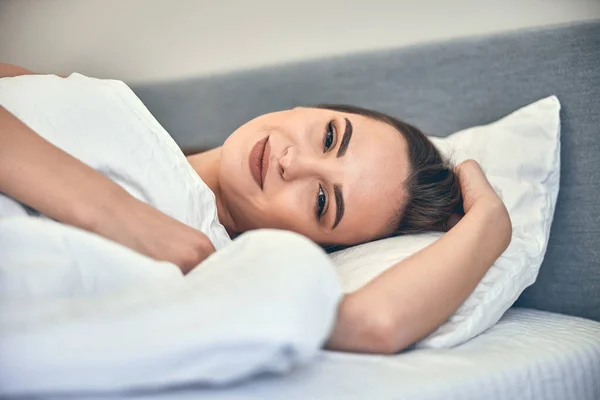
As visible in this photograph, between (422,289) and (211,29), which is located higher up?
(211,29)

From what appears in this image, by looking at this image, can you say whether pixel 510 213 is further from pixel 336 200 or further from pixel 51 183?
pixel 51 183

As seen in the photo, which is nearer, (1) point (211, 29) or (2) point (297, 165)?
(2) point (297, 165)

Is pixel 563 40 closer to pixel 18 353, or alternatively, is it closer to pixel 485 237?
pixel 485 237

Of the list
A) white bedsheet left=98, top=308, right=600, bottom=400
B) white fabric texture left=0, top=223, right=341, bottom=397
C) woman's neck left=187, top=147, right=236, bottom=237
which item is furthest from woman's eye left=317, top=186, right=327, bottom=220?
white fabric texture left=0, top=223, right=341, bottom=397

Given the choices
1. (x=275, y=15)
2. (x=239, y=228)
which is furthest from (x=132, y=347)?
(x=275, y=15)

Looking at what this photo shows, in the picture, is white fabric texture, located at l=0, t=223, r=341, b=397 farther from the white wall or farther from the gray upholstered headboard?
the white wall

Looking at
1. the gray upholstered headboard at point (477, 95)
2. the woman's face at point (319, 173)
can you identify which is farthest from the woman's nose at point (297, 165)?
the gray upholstered headboard at point (477, 95)

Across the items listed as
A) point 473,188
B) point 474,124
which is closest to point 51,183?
point 473,188

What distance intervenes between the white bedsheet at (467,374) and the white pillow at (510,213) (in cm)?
4

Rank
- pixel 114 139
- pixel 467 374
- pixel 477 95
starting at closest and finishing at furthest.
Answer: pixel 467 374 → pixel 114 139 → pixel 477 95

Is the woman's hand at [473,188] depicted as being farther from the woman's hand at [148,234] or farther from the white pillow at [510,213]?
the woman's hand at [148,234]

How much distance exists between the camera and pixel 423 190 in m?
1.21

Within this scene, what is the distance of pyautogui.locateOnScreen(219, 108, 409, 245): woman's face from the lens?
1128mm

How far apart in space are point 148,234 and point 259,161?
0.37 metres
